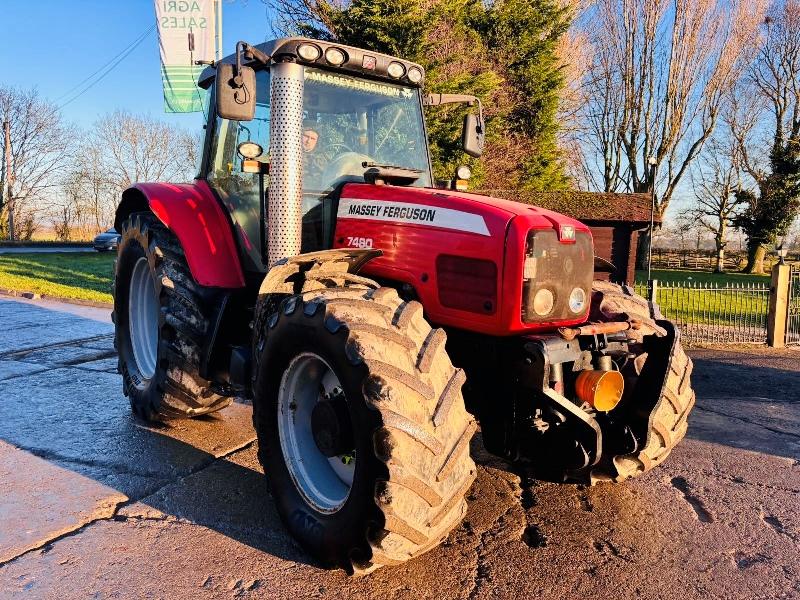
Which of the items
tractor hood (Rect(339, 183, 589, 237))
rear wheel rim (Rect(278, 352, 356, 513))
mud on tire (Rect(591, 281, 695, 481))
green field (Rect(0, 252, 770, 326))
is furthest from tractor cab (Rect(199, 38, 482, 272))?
green field (Rect(0, 252, 770, 326))

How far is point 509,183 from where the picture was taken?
17.1 meters

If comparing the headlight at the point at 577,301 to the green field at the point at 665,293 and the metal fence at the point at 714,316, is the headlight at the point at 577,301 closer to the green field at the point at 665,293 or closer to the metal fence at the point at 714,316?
the metal fence at the point at 714,316

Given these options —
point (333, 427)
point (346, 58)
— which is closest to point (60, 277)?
point (346, 58)

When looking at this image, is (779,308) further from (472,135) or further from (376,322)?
(376,322)

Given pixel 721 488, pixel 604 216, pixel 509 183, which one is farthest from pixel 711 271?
pixel 721 488

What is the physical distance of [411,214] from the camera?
141 inches

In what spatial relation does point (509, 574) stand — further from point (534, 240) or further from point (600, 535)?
point (534, 240)

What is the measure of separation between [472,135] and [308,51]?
144cm

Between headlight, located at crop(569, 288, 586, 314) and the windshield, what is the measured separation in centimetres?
150

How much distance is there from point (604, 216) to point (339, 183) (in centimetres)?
782

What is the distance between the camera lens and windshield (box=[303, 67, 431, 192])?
406 cm

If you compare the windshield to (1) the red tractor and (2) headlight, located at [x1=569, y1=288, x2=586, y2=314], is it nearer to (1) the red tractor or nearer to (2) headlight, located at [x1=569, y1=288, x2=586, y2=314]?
Result: (1) the red tractor

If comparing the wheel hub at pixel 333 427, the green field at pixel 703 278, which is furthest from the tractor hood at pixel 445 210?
the green field at pixel 703 278

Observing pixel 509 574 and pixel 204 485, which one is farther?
pixel 204 485
